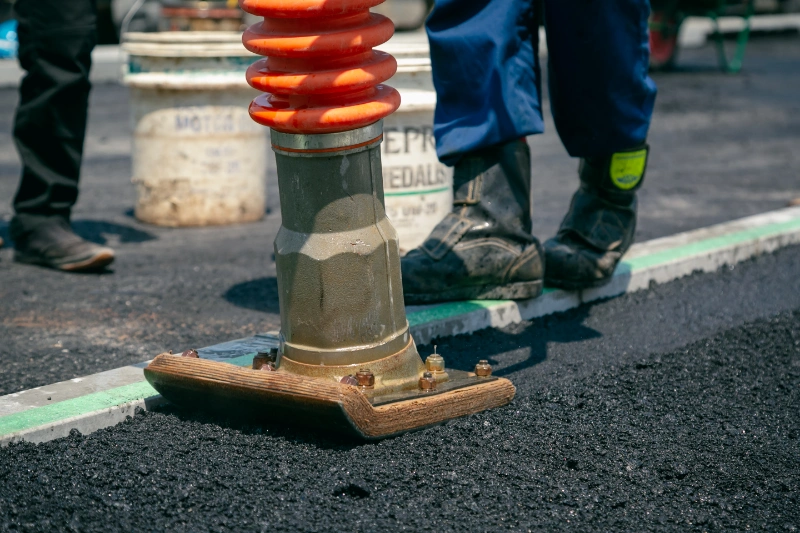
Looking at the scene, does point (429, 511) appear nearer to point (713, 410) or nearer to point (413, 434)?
point (413, 434)

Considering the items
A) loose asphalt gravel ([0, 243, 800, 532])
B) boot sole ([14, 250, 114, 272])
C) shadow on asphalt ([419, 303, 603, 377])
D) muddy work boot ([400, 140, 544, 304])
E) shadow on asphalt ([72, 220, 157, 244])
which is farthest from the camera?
shadow on asphalt ([72, 220, 157, 244])

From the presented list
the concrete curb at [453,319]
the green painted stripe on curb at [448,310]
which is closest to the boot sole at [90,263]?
the concrete curb at [453,319]

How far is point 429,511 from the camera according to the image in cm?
161

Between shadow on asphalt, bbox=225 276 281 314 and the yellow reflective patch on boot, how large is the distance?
110 cm

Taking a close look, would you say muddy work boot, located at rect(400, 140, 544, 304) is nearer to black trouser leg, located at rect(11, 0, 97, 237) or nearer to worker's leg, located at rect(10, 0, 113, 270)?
worker's leg, located at rect(10, 0, 113, 270)

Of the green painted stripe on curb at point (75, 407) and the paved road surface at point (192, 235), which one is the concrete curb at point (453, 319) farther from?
the paved road surface at point (192, 235)

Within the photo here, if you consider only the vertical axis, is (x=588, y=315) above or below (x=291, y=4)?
below

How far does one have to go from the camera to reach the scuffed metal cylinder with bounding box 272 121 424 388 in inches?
70.9

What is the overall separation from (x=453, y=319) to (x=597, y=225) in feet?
2.25

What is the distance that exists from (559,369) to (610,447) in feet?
1.56

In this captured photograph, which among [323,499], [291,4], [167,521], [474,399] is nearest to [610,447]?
[474,399]

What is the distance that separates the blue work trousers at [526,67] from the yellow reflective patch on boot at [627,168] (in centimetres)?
14

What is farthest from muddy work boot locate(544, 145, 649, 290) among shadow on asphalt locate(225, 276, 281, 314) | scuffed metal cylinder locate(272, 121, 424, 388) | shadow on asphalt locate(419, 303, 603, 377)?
scuffed metal cylinder locate(272, 121, 424, 388)

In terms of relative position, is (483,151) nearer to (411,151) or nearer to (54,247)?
(411,151)
